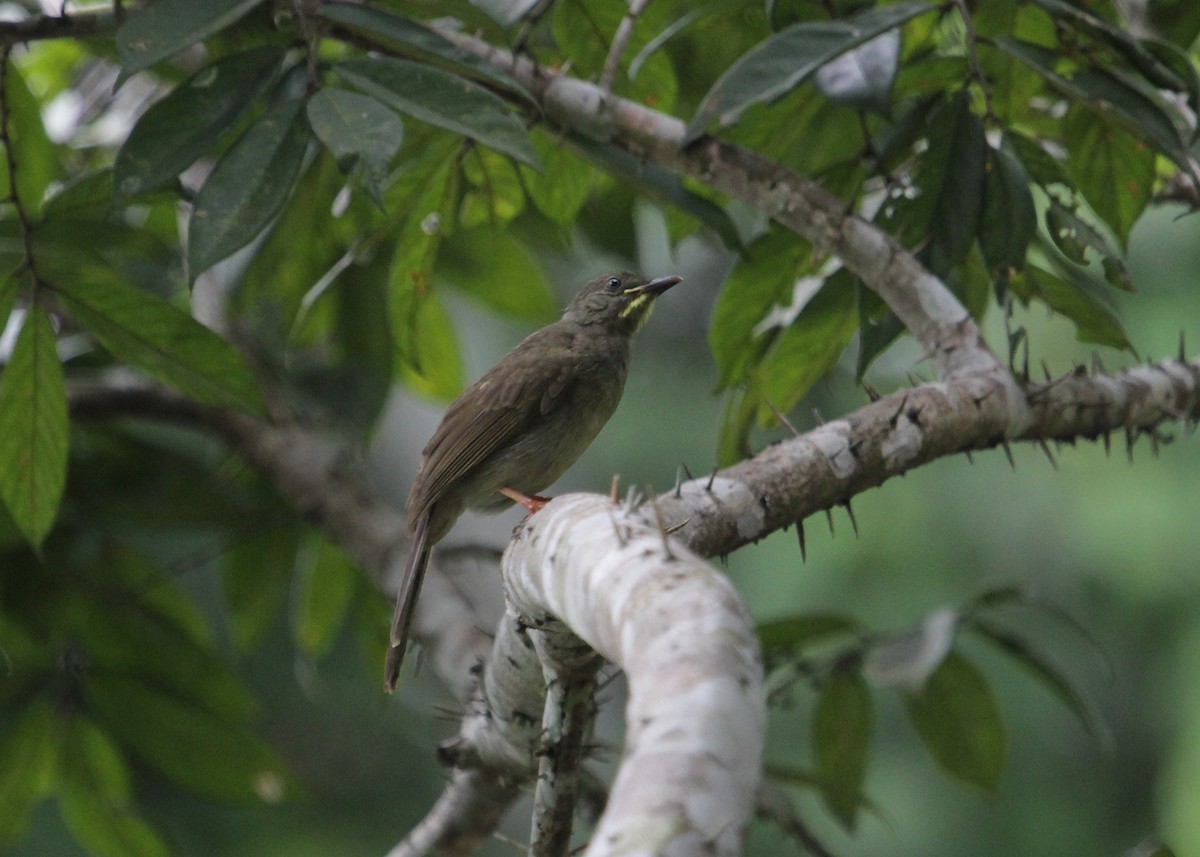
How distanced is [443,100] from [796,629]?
6.18ft

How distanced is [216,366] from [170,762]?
161cm

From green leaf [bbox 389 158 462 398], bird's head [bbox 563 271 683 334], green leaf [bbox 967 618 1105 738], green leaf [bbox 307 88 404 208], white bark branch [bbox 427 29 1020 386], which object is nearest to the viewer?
green leaf [bbox 307 88 404 208]

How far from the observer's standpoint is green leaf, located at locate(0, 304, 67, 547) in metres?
2.93

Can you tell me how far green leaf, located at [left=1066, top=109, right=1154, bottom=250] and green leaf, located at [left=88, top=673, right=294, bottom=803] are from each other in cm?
299

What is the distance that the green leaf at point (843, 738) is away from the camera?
381 centimetres

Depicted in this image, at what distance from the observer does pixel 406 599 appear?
3508 mm

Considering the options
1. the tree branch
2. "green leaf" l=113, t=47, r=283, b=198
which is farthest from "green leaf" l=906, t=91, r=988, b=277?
the tree branch

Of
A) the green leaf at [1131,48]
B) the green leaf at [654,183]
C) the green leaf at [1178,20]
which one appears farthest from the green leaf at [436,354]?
the green leaf at [1178,20]

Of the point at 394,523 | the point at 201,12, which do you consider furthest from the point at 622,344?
the point at 201,12

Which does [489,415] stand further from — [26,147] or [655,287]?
[26,147]

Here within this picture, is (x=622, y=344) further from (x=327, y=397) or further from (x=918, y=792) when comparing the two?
(x=918, y=792)

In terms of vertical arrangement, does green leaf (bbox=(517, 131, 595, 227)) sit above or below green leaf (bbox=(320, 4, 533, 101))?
above

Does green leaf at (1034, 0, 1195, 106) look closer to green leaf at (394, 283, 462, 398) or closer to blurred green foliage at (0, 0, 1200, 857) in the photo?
blurred green foliage at (0, 0, 1200, 857)

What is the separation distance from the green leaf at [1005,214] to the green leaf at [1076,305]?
0.63 feet
